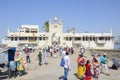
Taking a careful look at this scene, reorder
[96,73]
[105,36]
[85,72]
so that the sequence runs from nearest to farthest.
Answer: [85,72], [96,73], [105,36]

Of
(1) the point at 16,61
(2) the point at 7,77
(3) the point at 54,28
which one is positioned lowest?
(2) the point at 7,77

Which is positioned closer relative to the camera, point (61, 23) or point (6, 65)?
point (6, 65)

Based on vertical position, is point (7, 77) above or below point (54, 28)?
below

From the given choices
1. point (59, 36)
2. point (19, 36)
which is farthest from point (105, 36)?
Answer: point (19, 36)

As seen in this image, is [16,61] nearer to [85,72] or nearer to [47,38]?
[85,72]

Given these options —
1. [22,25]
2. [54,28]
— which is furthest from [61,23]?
[22,25]

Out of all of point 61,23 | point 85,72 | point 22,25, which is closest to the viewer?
point 85,72

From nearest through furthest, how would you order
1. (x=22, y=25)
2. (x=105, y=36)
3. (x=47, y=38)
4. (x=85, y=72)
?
(x=85, y=72), (x=47, y=38), (x=105, y=36), (x=22, y=25)

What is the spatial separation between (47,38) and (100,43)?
55.6 feet

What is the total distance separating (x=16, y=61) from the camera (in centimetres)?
1631

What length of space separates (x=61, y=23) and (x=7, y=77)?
46253mm

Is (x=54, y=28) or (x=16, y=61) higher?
(x=54, y=28)

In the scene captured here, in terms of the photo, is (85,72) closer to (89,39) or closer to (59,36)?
(59,36)

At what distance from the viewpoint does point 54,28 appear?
63188 mm
